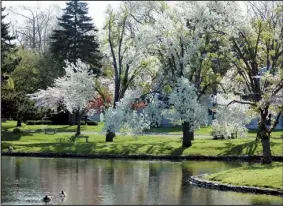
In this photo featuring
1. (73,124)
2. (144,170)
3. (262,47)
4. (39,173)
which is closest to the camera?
(39,173)

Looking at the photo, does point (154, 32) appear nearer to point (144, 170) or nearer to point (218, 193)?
point (144, 170)

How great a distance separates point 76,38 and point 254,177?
1596 inches

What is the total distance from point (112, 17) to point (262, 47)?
47.8 ft

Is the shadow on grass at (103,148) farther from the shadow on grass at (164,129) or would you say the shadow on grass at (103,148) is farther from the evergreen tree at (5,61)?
the shadow on grass at (164,129)

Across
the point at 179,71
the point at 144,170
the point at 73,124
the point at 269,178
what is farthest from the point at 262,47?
the point at 73,124

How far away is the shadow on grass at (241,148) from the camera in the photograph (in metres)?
39.4

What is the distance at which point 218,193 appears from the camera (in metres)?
22.4

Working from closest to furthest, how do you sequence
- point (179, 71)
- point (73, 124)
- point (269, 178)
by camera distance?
Result: point (269, 178) → point (179, 71) → point (73, 124)

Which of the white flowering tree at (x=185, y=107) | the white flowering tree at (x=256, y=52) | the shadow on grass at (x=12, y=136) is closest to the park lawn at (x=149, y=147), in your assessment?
the shadow on grass at (x=12, y=136)

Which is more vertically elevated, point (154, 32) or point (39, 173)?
point (154, 32)

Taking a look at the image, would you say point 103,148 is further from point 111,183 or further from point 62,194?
point 62,194

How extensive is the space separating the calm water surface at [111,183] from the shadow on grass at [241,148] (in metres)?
3.50

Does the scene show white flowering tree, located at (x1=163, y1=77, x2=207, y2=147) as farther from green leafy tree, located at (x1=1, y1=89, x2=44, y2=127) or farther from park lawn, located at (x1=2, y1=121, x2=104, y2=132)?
park lawn, located at (x1=2, y1=121, x2=104, y2=132)

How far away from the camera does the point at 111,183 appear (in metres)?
25.5
